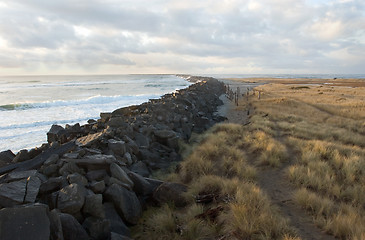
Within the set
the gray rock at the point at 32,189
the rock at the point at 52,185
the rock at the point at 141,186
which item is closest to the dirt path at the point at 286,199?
the rock at the point at 141,186

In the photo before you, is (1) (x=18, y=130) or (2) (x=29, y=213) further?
(1) (x=18, y=130)

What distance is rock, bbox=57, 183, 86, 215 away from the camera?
4.04 metres

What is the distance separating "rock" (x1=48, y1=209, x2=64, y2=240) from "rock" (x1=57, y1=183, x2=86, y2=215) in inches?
20.1

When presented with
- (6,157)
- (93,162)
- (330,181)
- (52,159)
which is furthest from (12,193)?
(330,181)

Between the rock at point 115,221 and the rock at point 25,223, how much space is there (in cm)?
133

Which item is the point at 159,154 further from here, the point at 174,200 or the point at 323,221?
the point at 323,221

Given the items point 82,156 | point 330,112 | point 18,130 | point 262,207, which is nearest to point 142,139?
point 82,156

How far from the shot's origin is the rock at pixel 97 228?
3.97m

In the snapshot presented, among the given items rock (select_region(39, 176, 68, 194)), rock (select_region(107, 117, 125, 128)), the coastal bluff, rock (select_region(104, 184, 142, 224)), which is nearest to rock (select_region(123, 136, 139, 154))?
the coastal bluff

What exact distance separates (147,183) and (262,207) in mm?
2873

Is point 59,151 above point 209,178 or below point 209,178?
above

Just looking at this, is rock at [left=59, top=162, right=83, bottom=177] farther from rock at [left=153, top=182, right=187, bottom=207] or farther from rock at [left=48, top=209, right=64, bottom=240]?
rock at [left=153, top=182, right=187, bottom=207]

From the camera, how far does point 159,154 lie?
922cm

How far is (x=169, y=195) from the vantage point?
18.4 feet
